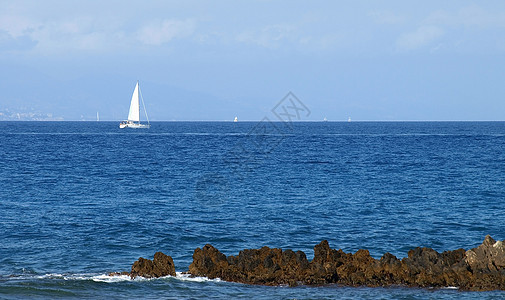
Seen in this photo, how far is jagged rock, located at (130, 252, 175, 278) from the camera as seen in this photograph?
75.0 ft

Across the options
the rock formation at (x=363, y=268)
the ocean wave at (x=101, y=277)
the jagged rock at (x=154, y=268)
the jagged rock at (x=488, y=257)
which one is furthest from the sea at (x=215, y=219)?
the jagged rock at (x=488, y=257)

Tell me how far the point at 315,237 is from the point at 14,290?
48.4ft

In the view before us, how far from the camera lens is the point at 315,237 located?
30500 mm

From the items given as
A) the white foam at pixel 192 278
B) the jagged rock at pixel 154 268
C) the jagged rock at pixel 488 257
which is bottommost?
the white foam at pixel 192 278

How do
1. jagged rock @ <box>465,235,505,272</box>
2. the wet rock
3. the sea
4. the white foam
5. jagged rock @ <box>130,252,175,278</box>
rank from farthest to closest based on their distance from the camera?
jagged rock @ <box>130,252,175,278</box>, the white foam, the sea, jagged rock @ <box>465,235,505,272</box>, the wet rock

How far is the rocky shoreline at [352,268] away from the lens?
843 inches

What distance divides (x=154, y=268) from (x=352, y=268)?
7.35 m

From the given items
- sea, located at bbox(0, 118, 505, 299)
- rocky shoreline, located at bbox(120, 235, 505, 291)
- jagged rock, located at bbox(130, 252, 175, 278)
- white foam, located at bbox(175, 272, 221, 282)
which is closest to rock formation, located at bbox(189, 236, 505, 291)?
rocky shoreline, located at bbox(120, 235, 505, 291)

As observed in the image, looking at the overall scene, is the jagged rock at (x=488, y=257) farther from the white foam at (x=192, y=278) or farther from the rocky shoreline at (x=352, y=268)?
the white foam at (x=192, y=278)

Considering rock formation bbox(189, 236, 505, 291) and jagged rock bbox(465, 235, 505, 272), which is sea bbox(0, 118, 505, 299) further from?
jagged rock bbox(465, 235, 505, 272)

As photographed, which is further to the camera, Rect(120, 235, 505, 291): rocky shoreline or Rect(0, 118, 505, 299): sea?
Rect(0, 118, 505, 299): sea

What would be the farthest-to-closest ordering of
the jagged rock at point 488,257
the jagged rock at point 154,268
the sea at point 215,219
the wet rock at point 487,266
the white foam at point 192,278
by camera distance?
1. the jagged rock at point 154,268
2. the white foam at point 192,278
3. the sea at point 215,219
4. the jagged rock at point 488,257
5. the wet rock at point 487,266

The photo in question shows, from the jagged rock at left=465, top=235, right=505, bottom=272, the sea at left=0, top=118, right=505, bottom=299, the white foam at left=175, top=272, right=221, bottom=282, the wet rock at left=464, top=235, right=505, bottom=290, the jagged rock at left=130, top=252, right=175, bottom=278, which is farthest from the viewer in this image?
the jagged rock at left=130, top=252, right=175, bottom=278

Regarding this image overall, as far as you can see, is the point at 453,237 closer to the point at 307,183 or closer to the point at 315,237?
the point at 315,237
